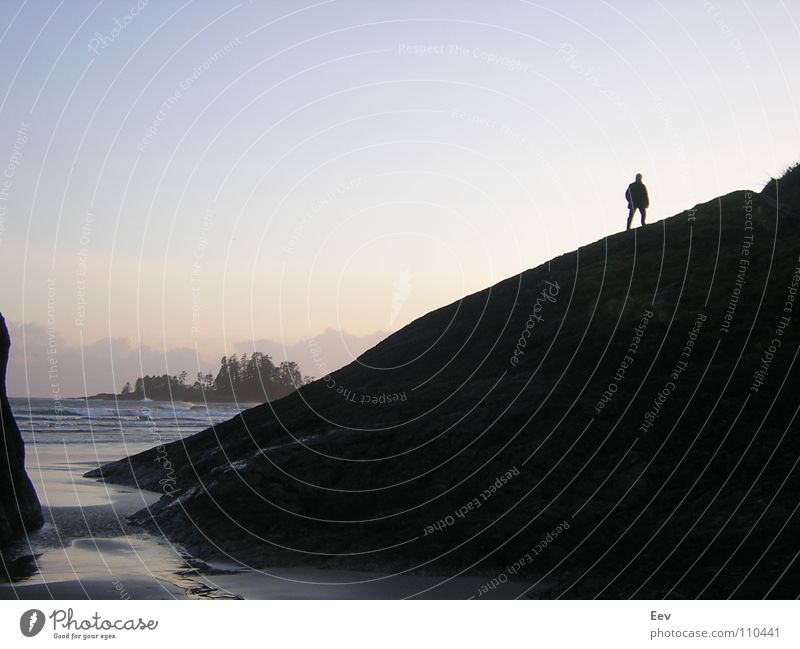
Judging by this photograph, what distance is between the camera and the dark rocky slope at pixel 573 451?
17406 mm

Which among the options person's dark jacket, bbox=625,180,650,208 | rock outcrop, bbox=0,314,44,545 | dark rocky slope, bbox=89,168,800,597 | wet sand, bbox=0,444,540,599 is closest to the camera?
wet sand, bbox=0,444,540,599

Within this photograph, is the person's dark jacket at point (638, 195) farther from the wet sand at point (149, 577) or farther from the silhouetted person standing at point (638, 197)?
the wet sand at point (149, 577)

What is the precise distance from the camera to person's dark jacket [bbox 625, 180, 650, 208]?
36375 mm

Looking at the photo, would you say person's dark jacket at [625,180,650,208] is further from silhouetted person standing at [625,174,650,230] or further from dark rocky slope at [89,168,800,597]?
dark rocky slope at [89,168,800,597]

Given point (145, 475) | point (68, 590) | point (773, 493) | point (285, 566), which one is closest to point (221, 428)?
point (145, 475)

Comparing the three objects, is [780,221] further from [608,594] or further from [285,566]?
[285,566]

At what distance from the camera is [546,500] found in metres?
19.3

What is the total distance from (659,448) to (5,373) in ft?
53.5

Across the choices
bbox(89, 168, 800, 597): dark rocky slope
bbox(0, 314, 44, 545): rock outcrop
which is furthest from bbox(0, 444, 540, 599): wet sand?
bbox(89, 168, 800, 597): dark rocky slope

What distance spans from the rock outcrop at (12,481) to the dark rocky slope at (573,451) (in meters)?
3.13

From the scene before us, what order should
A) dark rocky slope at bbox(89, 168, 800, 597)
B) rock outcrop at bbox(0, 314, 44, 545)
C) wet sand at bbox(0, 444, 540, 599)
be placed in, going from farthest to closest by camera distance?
1. rock outcrop at bbox(0, 314, 44, 545)
2. dark rocky slope at bbox(89, 168, 800, 597)
3. wet sand at bbox(0, 444, 540, 599)

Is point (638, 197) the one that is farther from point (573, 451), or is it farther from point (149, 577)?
point (149, 577)

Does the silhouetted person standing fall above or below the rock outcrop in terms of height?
above

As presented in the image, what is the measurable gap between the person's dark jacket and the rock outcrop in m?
25.2
